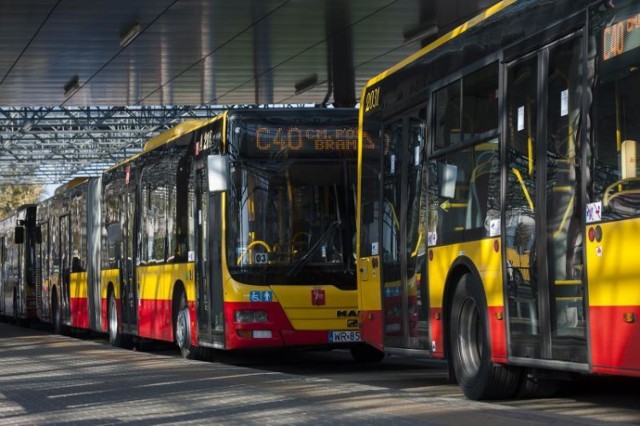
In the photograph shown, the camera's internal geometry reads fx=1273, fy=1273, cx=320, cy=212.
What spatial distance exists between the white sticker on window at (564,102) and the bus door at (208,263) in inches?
289

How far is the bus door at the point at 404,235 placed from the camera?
1193 cm

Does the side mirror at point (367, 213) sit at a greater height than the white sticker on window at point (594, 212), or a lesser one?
greater

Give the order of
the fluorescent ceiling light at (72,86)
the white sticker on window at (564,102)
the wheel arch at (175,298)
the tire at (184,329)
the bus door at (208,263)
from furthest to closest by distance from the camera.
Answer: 1. the fluorescent ceiling light at (72,86)
2. the wheel arch at (175,298)
3. the tire at (184,329)
4. the bus door at (208,263)
5. the white sticker on window at (564,102)

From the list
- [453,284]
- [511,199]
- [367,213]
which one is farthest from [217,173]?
[511,199]

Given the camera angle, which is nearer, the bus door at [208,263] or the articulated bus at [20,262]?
the bus door at [208,263]

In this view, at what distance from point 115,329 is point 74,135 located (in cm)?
3775

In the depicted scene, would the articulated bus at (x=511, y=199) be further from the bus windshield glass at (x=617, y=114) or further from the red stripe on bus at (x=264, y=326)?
the red stripe on bus at (x=264, y=326)

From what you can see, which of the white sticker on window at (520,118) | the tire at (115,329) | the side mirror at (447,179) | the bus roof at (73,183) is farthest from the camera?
the bus roof at (73,183)

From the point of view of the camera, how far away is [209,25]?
2342cm

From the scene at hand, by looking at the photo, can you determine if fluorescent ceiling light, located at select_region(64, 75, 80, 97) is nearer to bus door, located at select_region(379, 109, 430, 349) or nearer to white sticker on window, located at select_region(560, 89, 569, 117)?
bus door, located at select_region(379, 109, 430, 349)

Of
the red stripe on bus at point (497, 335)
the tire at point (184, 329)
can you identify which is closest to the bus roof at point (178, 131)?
the tire at point (184, 329)

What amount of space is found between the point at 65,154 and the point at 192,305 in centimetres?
4908

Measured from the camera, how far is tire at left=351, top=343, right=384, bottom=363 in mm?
17312

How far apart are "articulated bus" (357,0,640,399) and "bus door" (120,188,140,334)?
26.7 ft
